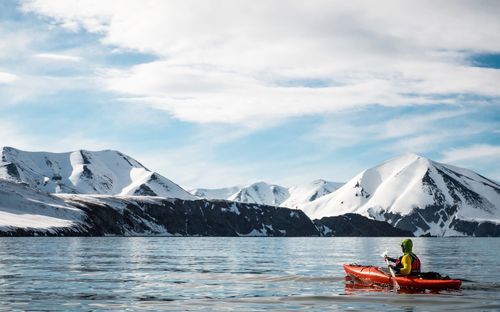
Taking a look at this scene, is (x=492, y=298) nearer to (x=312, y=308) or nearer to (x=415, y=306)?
(x=415, y=306)

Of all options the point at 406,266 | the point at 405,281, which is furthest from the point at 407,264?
the point at 405,281

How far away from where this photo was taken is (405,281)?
38.7 meters

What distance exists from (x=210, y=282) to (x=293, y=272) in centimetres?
1236

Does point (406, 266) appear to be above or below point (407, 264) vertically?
below

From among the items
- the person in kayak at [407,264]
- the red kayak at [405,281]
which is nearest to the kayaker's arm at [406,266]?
the person in kayak at [407,264]

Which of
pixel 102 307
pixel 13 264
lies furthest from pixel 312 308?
pixel 13 264

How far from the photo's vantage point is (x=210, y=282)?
43500 mm

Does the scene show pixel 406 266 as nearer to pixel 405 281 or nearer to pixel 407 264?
pixel 407 264

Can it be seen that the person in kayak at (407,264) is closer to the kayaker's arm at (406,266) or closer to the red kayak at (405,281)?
the kayaker's arm at (406,266)

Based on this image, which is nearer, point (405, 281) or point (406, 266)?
point (405, 281)

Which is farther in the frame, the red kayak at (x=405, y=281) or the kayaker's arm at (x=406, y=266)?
the kayaker's arm at (x=406, y=266)

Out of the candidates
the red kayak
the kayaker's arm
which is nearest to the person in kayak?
the kayaker's arm

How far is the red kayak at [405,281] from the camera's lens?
Result: 37.7 m

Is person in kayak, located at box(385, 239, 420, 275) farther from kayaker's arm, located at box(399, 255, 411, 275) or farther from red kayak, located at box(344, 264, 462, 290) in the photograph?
red kayak, located at box(344, 264, 462, 290)
